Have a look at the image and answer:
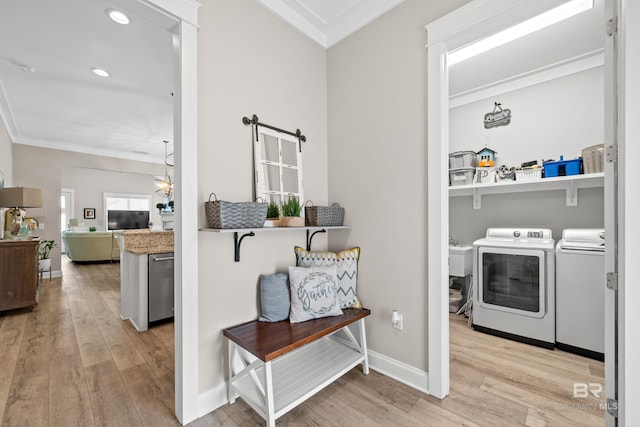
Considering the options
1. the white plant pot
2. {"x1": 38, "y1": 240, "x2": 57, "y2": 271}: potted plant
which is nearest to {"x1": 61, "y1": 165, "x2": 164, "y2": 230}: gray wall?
{"x1": 38, "y1": 240, "x2": 57, "y2": 271}: potted plant

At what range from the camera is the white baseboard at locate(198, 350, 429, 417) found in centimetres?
164

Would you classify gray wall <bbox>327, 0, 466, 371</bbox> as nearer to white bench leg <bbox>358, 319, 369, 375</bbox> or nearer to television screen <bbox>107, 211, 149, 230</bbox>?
white bench leg <bbox>358, 319, 369, 375</bbox>

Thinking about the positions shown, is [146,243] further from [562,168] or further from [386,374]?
[562,168]

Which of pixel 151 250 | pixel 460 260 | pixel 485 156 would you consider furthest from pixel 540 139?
pixel 151 250

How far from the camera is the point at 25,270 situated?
11.3ft

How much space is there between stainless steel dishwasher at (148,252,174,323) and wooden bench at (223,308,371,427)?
5.31ft

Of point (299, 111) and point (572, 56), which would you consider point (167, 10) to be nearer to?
point (299, 111)

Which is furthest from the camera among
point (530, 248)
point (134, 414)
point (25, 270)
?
point (25, 270)

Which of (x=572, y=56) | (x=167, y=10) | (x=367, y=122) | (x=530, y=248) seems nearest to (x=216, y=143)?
(x=167, y=10)

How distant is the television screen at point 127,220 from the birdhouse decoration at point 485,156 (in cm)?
972

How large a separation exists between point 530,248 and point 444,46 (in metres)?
1.90

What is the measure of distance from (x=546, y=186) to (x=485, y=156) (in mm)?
649

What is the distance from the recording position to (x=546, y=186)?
2748 mm

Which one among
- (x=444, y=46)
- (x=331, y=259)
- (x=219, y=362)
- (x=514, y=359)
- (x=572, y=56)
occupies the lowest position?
(x=514, y=359)
